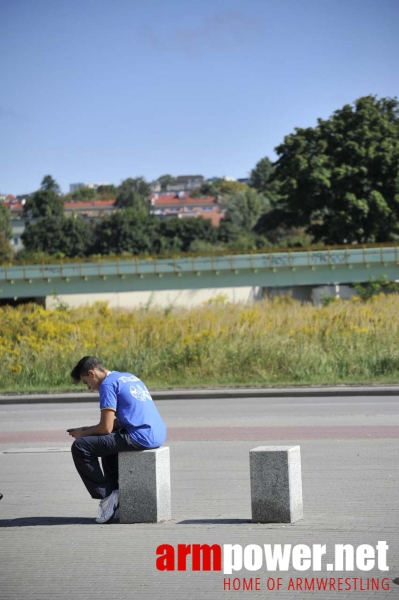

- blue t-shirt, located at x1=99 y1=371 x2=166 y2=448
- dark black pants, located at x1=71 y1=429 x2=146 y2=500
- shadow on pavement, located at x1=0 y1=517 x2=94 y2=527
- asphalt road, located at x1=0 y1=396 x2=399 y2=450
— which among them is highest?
blue t-shirt, located at x1=99 y1=371 x2=166 y2=448

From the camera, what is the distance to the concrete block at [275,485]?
26.3 feet

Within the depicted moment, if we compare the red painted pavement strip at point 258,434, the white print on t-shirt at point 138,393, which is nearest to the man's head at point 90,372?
the white print on t-shirt at point 138,393

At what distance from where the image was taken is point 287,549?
700 centimetres

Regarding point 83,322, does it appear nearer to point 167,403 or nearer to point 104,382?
point 167,403

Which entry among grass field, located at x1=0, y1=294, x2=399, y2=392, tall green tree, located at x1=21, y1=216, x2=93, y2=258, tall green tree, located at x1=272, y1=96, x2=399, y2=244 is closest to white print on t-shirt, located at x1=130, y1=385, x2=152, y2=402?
grass field, located at x1=0, y1=294, x2=399, y2=392

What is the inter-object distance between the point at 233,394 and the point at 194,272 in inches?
1823

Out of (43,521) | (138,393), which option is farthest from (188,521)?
(43,521)

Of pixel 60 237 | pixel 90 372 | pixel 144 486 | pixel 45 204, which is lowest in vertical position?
pixel 144 486

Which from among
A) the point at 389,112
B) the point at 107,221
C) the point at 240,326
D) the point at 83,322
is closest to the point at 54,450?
the point at 240,326

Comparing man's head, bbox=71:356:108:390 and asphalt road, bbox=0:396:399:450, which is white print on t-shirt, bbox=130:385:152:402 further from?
asphalt road, bbox=0:396:399:450

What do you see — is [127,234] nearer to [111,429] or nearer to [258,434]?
[258,434]

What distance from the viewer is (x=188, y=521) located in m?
8.37

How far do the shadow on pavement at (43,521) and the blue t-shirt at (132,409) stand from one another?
0.90 m

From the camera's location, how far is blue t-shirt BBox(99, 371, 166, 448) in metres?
8.42
